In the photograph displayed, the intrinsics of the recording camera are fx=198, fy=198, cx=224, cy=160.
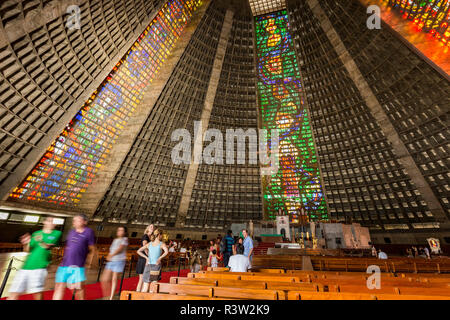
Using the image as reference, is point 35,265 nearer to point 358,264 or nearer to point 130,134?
point 358,264

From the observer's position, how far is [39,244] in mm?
3223

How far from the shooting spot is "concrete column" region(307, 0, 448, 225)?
21.9 metres

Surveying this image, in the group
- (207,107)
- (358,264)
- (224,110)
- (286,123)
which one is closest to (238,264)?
(358,264)

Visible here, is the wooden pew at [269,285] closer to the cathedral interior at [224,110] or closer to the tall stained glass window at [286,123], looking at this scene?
the cathedral interior at [224,110]

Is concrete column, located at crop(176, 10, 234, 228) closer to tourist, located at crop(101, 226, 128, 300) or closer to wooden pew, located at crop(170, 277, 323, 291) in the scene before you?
tourist, located at crop(101, 226, 128, 300)

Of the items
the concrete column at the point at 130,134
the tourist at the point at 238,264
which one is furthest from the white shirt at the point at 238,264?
the concrete column at the point at 130,134

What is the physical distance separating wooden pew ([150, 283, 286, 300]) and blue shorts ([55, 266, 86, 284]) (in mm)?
1718

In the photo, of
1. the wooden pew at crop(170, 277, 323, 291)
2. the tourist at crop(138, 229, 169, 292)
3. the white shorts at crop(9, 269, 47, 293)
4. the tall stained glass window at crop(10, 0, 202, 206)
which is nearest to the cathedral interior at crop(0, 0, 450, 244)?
the tall stained glass window at crop(10, 0, 202, 206)

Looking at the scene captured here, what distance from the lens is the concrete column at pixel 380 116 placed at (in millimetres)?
21922

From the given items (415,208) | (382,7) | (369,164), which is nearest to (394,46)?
(382,7)

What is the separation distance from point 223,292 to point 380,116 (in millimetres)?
31412

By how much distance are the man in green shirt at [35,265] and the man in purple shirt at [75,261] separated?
24 centimetres
